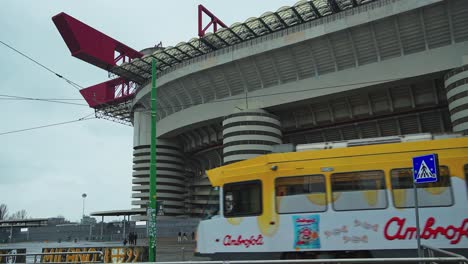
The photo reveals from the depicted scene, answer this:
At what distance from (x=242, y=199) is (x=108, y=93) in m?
58.6

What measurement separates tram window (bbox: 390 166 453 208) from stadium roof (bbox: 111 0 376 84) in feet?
101

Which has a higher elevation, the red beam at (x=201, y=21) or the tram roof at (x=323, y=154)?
the red beam at (x=201, y=21)

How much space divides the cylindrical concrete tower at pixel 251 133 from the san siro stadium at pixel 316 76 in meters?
0.11

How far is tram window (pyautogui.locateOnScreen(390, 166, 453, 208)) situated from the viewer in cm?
1142

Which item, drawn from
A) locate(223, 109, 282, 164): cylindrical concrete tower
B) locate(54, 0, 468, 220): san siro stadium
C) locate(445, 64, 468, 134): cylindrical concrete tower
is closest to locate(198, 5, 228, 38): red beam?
locate(54, 0, 468, 220): san siro stadium

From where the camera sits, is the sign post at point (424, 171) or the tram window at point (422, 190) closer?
the sign post at point (424, 171)

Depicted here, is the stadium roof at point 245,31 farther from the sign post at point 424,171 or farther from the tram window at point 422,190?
the sign post at point 424,171

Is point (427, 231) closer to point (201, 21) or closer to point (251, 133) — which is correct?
point (251, 133)

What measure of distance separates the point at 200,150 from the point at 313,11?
1170 inches

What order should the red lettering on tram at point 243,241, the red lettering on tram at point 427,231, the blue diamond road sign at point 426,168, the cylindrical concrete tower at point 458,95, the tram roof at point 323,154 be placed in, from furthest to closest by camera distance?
the cylindrical concrete tower at point 458,95, the red lettering on tram at point 243,241, the tram roof at point 323,154, the red lettering on tram at point 427,231, the blue diamond road sign at point 426,168

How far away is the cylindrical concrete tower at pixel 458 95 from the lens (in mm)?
35750

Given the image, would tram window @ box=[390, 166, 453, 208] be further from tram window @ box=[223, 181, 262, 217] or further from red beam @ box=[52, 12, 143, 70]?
red beam @ box=[52, 12, 143, 70]

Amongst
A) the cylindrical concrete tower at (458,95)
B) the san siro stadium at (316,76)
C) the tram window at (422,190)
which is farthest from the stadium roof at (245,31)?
the tram window at (422,190)

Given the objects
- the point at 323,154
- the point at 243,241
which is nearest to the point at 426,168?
the point at 323,154
